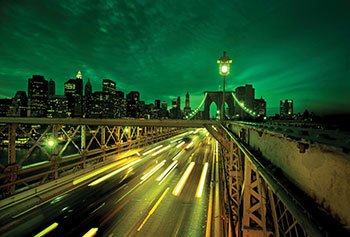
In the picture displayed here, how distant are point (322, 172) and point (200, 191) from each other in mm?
11765

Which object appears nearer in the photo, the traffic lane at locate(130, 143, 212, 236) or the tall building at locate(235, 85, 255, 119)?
the traffic lane at locate(130, 143, 212, 236)

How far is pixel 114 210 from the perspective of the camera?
9156 mm

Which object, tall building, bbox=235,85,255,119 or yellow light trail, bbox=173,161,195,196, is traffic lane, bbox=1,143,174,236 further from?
tall building, bbox=235,85,255,119

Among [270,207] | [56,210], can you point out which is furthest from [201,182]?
[270,207]

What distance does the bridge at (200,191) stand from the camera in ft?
4.58

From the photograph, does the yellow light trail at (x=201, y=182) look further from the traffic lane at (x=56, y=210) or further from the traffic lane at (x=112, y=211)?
the traffic lane at (x=56, y=210)

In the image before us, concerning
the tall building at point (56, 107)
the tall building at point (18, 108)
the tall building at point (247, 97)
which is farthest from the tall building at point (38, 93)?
the tall building at point (247, 97)

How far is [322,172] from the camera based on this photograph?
143 cm

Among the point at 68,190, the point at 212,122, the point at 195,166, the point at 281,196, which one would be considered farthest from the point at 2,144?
the point at 281,196

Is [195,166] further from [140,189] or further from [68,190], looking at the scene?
[68,190]

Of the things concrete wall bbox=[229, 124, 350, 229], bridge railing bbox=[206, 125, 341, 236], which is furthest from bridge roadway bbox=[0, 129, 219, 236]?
concrete wall bbox=[229, 124, 350, 229]

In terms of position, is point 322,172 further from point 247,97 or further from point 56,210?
point 247,97

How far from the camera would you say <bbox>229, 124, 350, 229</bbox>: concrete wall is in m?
1.15

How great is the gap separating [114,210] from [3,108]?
200716 mm
